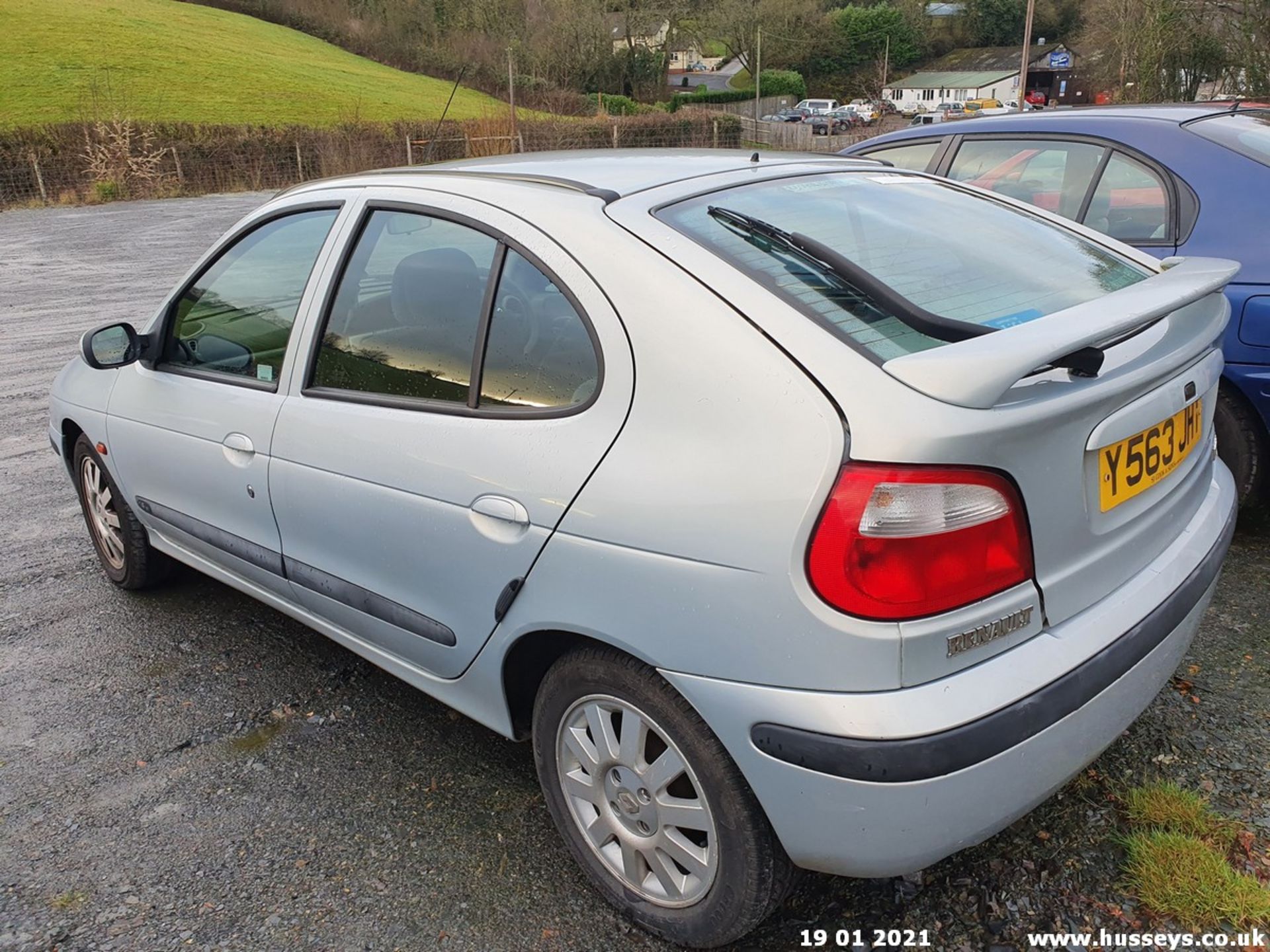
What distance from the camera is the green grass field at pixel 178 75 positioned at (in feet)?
120

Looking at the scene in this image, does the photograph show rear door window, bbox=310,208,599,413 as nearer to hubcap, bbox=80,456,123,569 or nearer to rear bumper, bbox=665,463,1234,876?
rear bumper, bbox=665,463,1234,876

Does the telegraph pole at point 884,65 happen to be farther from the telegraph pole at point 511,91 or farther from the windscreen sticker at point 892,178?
the windscreen sticker at point 892,178

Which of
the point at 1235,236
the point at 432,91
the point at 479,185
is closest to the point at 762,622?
the point at 479,185

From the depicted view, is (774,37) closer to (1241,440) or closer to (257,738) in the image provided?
(1241,440)

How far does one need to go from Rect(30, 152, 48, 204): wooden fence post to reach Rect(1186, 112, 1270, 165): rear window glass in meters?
29.9

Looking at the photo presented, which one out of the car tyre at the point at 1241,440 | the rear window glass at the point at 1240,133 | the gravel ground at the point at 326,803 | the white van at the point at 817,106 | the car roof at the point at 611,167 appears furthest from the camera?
the white van at the point at 817,106

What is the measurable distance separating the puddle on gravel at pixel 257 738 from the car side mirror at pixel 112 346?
4.40ft

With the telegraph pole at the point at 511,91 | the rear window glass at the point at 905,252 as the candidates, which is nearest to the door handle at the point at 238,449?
the rear window glass at the point at 905,252

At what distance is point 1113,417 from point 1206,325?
2.16 feet

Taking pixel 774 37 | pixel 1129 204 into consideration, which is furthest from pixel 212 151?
pixel 774 37

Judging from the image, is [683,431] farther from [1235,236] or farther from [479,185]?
[1235,236]

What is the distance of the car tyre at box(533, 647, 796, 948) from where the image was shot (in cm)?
179

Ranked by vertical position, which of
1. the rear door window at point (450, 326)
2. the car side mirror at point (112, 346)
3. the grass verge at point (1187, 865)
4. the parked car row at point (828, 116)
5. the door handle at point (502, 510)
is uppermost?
the rear door window at point (450, 326)

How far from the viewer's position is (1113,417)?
5.93 feet
